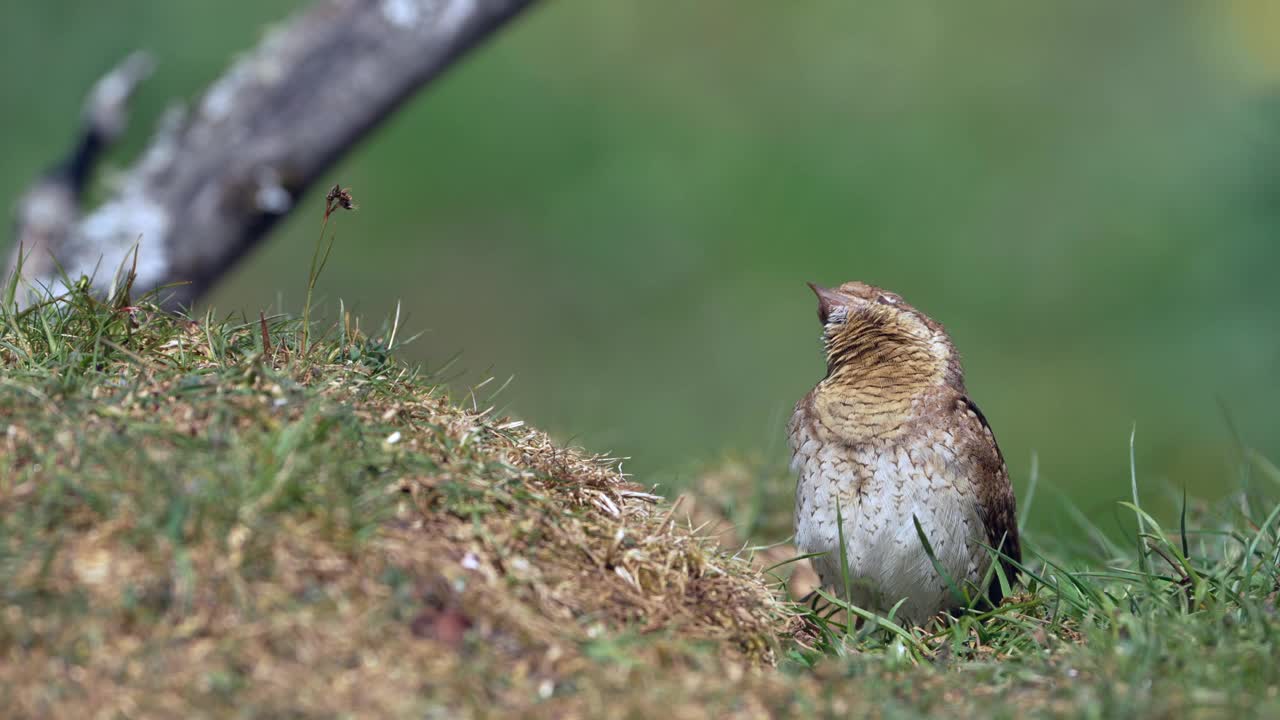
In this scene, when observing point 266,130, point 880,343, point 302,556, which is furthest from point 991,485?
point 266,130

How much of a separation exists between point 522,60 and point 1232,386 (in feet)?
23.7

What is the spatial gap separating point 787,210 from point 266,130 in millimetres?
6421

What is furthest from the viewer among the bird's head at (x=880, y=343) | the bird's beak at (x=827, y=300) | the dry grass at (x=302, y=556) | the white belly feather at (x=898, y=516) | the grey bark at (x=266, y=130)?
the grey bark at (x=266, y=130)

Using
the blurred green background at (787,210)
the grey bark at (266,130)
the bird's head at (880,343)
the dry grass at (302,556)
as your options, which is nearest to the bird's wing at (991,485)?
the bird's head at (880,343)

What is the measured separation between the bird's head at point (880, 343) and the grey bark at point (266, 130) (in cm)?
197

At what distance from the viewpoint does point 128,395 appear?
111 inches

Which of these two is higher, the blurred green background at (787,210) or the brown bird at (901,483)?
the blurred green background at (787,210)

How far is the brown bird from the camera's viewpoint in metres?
3.93

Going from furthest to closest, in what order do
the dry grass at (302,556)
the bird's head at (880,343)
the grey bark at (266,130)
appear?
1. the grey bark at (266,130)
2. the bird's head at (880,343)
3. the dry grass at (302,556)

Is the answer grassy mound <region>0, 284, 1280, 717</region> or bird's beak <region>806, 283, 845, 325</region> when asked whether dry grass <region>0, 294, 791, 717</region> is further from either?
bird's beak <region>806, 283, 845, 325</region>

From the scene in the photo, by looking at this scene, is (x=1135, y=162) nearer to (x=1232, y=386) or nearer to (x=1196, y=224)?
(x=1196, y=224)

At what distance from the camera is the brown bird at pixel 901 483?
3.93 metres

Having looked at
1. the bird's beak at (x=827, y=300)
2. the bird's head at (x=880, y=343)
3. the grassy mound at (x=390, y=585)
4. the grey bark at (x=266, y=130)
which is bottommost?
the grassy mound at (x=390, y=585)

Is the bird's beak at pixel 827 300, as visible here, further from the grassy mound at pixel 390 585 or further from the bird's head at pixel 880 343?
the grassy mound at pixel 390 585
